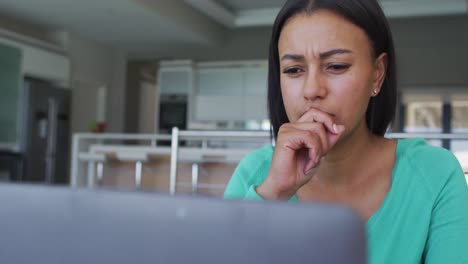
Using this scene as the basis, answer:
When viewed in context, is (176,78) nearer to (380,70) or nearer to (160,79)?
(160,79)

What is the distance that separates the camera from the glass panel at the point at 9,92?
5.91m

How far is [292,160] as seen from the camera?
633 millimetres

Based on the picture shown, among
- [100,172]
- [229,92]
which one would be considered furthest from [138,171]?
[229,92]

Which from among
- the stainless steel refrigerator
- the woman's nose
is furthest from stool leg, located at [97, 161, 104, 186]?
the woman's nose

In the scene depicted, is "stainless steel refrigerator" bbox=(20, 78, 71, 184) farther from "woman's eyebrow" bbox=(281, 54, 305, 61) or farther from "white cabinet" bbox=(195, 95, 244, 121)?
"woman's eyebrow" bbox=(281, 54, 305, 61)

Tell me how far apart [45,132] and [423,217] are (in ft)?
20.6

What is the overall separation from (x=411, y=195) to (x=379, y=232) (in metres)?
0.08

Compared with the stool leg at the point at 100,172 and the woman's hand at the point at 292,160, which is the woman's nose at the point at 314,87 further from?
the stool leg at the point at 100,172

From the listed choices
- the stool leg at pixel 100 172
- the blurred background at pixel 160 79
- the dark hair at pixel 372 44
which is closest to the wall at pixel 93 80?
the blurred background at pixel 160 79

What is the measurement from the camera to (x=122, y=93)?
26.9ft

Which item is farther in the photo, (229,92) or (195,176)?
(229,92)

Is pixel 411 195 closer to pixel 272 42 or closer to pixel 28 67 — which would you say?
pixel 272 42

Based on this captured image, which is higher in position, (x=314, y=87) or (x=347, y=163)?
(x=314, y=87)

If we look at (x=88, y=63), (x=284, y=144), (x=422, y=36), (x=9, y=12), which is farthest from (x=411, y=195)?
(x=88, y=63)
